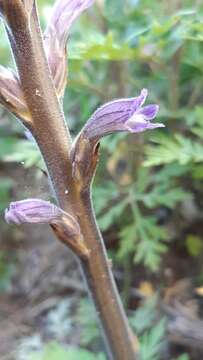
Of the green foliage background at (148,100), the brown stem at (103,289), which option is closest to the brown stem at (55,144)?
the brown stem at (103,289)

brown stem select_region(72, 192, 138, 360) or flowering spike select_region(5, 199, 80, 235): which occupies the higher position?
flowering spike select_region(5, 199, 80, 235)

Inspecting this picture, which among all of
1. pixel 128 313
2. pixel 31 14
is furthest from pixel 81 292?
pixel 31 14

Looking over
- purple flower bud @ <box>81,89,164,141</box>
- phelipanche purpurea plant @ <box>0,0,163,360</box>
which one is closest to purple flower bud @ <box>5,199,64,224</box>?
phelipanche purpurea plant @ <box>0,0,163,360</box>

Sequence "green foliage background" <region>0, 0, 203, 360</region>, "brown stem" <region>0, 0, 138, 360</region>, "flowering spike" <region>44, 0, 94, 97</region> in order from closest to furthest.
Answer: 1. "brown stem" <region>0, 0, 138, 360</region>
2. "flowering spike" <region>44, 0, 94, 97</region>
3. "green foliage background" <region>0, 0, 203, 360</region>

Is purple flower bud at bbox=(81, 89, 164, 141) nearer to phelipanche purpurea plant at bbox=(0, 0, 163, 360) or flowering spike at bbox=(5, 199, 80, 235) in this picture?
phelipanche purpurea plant at bbox=(0, 0, 163, 360)

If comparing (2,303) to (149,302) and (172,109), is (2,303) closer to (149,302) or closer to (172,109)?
(149,302)

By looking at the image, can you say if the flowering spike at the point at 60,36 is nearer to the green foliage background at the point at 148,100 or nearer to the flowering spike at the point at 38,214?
the flowering spike at the point at 38,214
